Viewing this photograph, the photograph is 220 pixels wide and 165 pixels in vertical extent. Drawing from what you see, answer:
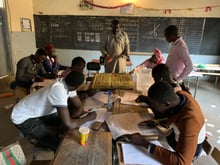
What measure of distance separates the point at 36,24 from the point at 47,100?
467 centimetres

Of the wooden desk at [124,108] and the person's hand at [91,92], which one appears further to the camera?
the person's hand at [91,92]

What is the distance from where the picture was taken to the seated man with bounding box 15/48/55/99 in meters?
2.97

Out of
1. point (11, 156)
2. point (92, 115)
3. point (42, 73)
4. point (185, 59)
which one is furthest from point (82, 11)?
point (11, 156)

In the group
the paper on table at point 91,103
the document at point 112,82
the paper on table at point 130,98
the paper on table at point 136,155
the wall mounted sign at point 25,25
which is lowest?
the paper on table at point 136,155

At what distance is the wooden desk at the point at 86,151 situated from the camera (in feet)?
3.22

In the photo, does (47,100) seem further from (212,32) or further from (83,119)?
(212,32)

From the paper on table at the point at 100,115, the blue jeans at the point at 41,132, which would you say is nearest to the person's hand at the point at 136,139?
the paper on table at the point at 100,115

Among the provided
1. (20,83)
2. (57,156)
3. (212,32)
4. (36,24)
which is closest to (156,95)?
(57,156)

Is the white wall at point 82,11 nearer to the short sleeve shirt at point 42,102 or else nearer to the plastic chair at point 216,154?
the short sleeve shirt at point 42,102

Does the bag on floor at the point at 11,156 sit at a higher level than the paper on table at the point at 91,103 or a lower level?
lower

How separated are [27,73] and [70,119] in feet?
6.64

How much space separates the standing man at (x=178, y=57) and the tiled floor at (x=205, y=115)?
1.12 metres

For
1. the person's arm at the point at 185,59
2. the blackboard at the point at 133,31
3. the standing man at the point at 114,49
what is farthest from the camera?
the blackboard at the point at 133,31

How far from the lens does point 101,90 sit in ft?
7.06
